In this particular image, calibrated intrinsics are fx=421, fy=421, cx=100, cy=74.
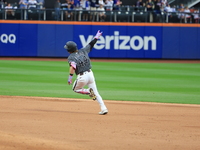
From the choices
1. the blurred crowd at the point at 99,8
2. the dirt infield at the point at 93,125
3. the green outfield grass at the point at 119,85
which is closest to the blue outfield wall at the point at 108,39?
the blurred crowd at the point at 99,8

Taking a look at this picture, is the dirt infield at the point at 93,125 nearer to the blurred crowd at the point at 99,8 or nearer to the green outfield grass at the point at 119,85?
the green outfield grass at the point at 119,85

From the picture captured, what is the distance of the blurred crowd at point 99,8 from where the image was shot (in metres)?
27.6

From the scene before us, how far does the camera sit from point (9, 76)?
17.9 metres

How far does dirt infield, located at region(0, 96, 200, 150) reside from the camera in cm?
681

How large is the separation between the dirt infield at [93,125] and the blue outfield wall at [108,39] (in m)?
17.2

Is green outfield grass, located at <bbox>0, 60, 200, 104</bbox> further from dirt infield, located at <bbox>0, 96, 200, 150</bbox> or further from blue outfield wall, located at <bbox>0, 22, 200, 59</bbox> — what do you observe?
blue outfield wall, located at <bbox>0, 22, 200, 59</bbox>

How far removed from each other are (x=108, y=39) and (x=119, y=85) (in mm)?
13980

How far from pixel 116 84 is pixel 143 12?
13229 millimetres

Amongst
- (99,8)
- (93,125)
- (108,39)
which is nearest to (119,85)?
(93,125)

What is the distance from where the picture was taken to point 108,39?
29.5 metres

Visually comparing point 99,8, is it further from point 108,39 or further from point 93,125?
point 93,125

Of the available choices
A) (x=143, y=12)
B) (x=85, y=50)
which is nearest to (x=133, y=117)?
(x=85, y=50)

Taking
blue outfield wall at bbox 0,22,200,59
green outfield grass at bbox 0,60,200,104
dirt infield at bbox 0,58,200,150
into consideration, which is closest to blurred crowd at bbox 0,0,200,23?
blue outfield wall at bbox 0,22,200,59

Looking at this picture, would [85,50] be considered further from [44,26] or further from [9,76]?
[44,26]
